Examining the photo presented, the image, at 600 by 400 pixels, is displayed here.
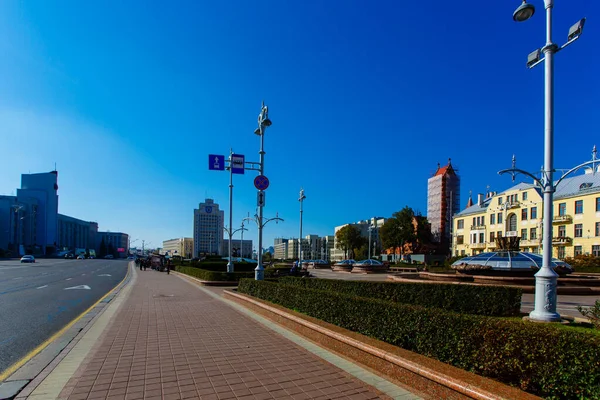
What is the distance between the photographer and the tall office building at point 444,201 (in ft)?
279

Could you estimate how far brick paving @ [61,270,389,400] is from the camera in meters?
4.64

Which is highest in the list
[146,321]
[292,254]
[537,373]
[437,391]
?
[537,373]

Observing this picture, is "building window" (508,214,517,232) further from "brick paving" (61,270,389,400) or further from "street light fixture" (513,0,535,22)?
"brick paving" (61,270,389,400)

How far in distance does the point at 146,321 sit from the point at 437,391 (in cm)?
734

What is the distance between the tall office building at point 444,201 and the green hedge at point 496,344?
3273 inches

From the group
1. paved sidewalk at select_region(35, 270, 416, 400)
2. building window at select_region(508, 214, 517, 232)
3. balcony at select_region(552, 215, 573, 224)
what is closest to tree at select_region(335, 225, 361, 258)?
building window at select_region(508, 214, 517, 232)

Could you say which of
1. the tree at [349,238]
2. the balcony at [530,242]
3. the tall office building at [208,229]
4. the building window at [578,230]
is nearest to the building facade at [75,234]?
the tall office building at [208,229]

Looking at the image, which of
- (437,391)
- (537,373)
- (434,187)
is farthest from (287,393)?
(434,187)

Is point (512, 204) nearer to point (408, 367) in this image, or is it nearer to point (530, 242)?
point (530, 242)

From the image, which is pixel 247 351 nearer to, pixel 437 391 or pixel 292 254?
pixel 437 391

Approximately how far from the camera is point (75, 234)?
534 ft

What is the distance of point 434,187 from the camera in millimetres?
87750

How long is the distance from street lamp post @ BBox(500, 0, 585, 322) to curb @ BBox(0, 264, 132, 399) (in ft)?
28.9

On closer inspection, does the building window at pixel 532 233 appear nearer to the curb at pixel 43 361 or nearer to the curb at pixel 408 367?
the curb at pixel 408 367
